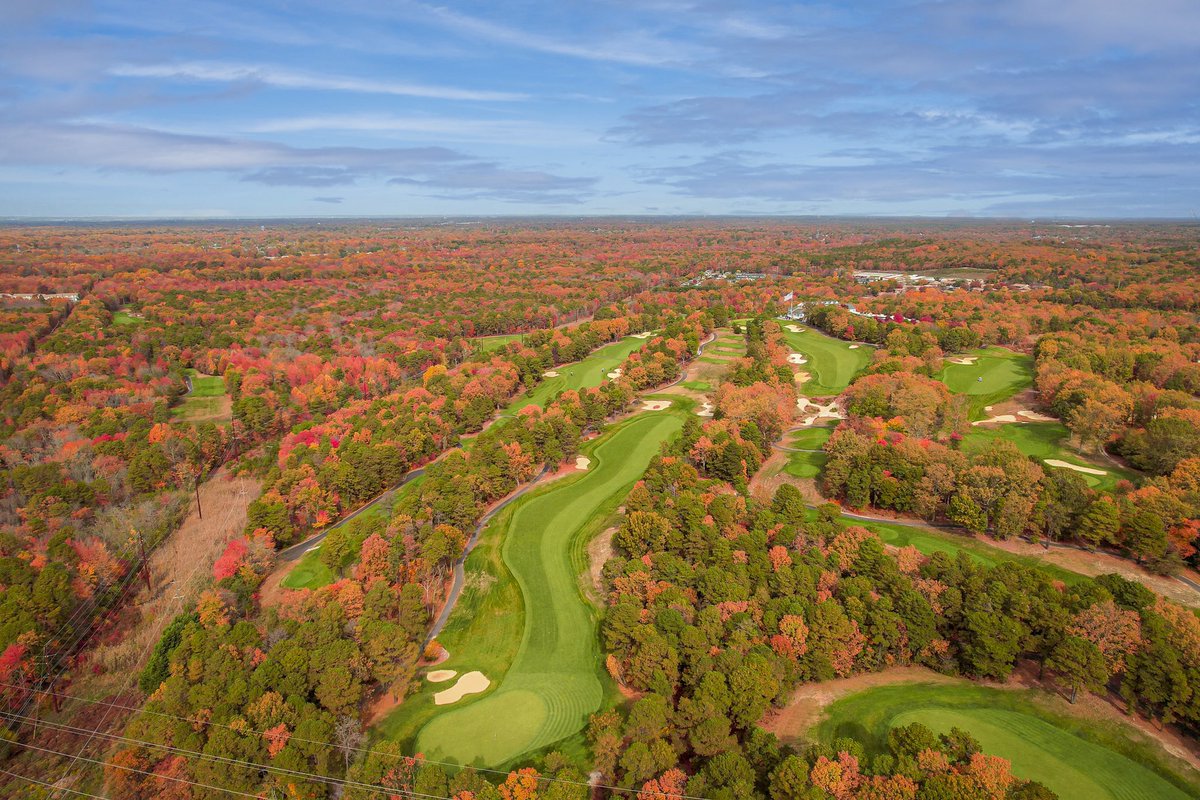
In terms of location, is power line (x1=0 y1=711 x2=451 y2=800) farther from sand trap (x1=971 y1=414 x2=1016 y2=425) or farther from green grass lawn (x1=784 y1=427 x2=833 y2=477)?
sand trap (x1=971 y1=414 x2=1016 y2=425)

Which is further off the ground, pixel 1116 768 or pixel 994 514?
pixel 994 514

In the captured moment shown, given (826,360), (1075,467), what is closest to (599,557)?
(1075,467)

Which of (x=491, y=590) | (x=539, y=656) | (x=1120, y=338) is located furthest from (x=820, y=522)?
(x=1120, y=338)

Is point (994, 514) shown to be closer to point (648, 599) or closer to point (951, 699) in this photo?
point (951, 699)

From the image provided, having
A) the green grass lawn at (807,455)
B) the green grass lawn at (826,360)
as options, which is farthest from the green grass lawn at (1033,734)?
the green grass lawn at (826,360)

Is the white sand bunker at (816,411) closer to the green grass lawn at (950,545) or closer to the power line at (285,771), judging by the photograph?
the green grass lawn at (950,545)

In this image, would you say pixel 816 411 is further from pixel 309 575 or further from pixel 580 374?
pixel 309 575

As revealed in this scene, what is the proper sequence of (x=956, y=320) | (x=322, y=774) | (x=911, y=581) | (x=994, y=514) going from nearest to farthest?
(x=322, y=774)
(x=911, y=581)
(x=994, y=514)
(x=956, y=320)
